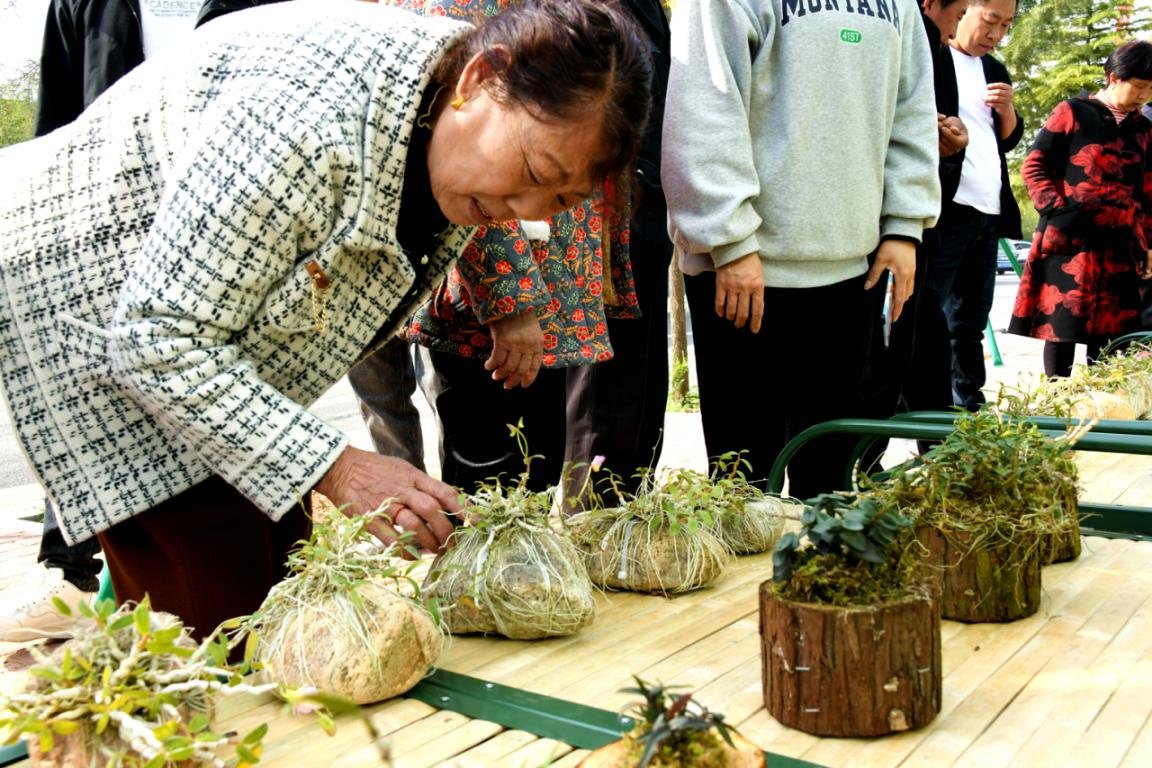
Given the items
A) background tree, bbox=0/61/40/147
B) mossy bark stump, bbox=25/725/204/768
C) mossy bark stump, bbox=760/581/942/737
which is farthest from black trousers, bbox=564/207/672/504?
background tree, bbox=0/61/40/147

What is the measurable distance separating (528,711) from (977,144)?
3.10 m

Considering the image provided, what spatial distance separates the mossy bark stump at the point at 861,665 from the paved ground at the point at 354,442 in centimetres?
123

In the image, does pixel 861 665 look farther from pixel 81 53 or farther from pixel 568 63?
pixel 81 53

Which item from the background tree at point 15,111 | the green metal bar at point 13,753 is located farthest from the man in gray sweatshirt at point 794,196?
the background tree at point 15,111

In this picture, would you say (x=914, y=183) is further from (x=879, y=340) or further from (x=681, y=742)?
(x=681, y=742)

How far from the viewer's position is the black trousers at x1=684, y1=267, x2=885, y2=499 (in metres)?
2.29

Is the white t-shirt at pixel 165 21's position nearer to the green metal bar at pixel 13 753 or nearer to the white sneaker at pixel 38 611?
the white sneaker at pixel 38 611

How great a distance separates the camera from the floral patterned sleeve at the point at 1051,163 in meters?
4.39

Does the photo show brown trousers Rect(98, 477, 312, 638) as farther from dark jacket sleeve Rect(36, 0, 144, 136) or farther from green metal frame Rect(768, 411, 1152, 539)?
dark jacket sleeve Rect(36, 0, 144, 136)

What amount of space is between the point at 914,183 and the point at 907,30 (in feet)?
1.07

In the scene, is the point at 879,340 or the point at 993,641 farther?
the point at 879,340

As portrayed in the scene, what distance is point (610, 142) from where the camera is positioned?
138 centimetres

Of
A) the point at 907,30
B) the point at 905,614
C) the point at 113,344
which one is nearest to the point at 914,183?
the point at 907,30

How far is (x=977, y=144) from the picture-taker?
370 centimetres
